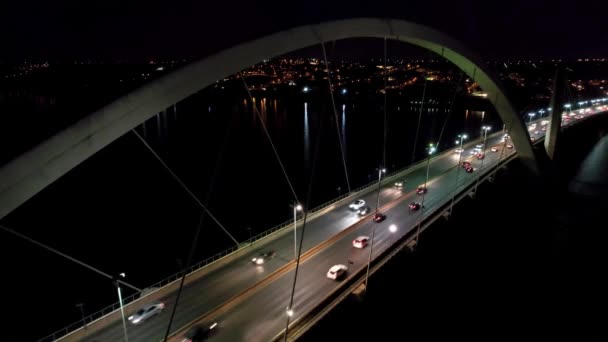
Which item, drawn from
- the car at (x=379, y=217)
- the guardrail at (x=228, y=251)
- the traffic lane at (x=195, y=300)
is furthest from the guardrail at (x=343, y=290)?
the guardrail at (x=228, y=251)

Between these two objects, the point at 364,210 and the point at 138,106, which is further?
the point at 364,210

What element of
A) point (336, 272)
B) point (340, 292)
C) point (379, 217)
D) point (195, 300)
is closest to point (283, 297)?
point (340, 292)

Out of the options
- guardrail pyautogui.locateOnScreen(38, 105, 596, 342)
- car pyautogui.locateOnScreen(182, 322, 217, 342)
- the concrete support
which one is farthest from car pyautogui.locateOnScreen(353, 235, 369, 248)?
the concrete support

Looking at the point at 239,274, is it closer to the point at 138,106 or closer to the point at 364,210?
the point at 138,106

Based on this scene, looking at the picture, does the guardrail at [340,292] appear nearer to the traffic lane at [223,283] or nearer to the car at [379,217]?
the car at [379,217]

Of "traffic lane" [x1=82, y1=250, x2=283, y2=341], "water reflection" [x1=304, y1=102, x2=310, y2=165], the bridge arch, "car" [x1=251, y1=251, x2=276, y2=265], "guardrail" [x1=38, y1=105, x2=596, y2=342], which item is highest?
the bridge arch

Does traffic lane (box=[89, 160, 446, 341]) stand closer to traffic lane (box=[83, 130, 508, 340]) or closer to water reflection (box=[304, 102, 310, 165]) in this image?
traffic lane (box=[83, 130, 508, 340])
